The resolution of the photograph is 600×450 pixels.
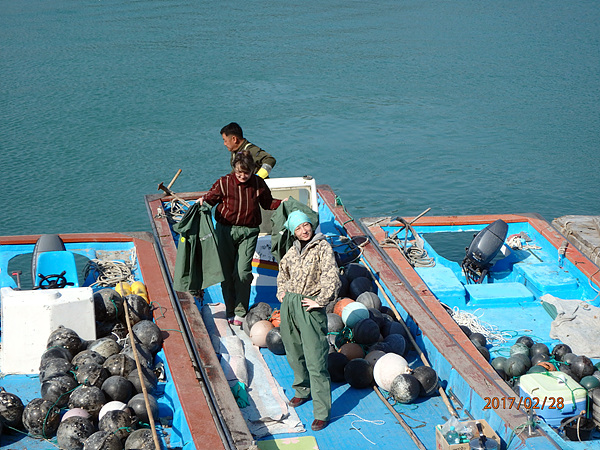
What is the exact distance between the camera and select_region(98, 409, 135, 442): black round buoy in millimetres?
5680

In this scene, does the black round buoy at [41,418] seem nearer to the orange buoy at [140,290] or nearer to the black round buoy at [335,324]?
the orange buoy at [140,290]

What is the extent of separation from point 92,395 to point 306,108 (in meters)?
17.1

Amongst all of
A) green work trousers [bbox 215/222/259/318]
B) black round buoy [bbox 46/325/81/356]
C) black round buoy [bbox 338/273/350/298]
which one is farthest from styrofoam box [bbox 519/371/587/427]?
black round buoy [bbox 46/325/81/356]

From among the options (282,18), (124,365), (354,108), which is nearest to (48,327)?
(124,365)

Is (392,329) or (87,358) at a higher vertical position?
(87,358)

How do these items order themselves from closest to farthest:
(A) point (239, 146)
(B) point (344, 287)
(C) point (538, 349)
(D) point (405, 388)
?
(D) point (405, 388) → (C) point (538, 349) → (A) point (239, 146) → (B) point (344, 287)

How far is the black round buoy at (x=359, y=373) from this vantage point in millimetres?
6418

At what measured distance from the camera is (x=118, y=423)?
5719 mm

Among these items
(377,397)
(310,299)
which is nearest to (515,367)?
(377,397)

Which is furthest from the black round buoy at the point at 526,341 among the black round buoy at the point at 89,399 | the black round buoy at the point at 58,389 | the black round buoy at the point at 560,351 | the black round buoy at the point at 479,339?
the black round buoy at the point at 58,389

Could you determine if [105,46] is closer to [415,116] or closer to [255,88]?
[255,88]

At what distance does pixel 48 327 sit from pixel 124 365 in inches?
43.5

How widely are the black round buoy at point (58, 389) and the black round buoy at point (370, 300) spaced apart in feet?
10.3

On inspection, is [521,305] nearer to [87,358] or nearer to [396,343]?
[396,343]
